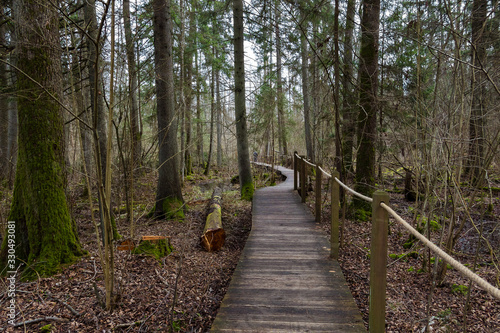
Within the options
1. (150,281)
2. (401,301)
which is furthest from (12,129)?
(401,301)

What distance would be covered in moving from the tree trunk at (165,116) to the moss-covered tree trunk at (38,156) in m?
3.03

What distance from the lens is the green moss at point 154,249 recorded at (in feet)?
15.1

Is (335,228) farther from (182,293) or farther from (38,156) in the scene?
(38,156)

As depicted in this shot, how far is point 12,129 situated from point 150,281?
1013 cm

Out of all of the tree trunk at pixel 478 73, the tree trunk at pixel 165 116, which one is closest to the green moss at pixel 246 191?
the tree trunk at pixel 165 116

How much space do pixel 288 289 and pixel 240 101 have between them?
7663 mm

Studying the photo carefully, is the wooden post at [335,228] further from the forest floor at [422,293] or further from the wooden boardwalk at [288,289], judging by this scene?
the forest floor at [422,293]

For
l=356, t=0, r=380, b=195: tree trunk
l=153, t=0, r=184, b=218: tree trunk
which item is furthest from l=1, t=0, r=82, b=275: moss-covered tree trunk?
l=356, t=0, r=380, b=195: tree trunk

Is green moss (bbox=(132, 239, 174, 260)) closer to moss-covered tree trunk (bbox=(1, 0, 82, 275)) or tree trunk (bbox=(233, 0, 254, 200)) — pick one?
moss-covered tree trunk (bbox=(1, 0, 82, 275))

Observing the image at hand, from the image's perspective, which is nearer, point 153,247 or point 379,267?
point 379,267

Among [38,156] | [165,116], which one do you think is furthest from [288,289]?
[165,116]

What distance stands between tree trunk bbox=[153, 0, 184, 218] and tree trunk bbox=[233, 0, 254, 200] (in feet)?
9.82

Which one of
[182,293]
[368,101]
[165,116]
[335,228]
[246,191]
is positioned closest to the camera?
[182,293]

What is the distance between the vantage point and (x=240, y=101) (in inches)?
395
